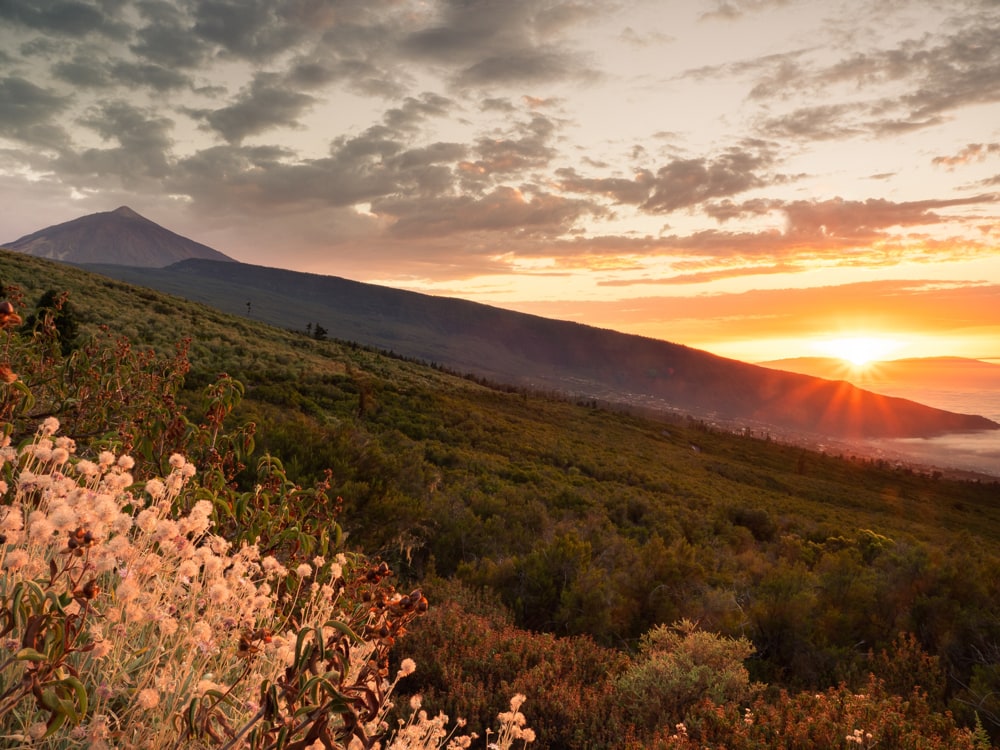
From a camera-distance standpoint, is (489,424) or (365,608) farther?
(489,424)

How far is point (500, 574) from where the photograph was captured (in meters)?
Result: 8.39

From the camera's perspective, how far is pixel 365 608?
2.43 metres

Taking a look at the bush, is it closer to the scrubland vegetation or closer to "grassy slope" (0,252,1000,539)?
the scrubland vegetation

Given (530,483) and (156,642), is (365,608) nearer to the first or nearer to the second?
(156,642)

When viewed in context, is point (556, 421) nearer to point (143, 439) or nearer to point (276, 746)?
point (143, 439)

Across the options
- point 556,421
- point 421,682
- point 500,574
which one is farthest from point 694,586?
point 556,421

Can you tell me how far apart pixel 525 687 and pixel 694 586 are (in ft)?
16.4

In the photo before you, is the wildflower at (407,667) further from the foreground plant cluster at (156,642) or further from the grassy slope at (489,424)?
the grassy slope at (489,424)

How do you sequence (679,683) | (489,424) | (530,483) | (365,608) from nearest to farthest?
(365,608) → (679,683) → (530,483) → (489,424)

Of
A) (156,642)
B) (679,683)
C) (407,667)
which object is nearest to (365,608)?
(407,667)

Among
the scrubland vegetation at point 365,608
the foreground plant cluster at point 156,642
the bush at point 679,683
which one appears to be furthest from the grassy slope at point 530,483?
the foreground plant cluster at point 156,642

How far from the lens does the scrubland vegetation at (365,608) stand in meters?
1.84

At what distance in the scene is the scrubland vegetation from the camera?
184 centimetres

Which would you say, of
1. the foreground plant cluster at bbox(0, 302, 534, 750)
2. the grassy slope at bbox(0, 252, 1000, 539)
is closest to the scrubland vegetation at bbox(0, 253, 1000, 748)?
the foreground plant cluster at bbox(0, 302, 534, 750)
